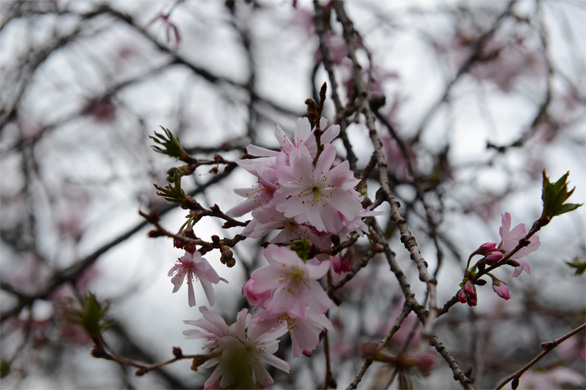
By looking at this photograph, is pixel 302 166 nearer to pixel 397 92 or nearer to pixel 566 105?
pixel 397 92

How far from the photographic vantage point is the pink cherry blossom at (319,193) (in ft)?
3.49

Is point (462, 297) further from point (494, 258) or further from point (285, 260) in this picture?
point (285, 260)

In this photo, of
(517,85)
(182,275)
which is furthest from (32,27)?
(517,85)

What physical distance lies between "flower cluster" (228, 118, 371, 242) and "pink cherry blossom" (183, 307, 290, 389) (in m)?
0.23

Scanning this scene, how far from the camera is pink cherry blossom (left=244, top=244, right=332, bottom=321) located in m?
0.99

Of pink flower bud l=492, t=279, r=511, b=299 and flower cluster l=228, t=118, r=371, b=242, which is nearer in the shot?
flower cluster l=228, t=118, r=371, b=242

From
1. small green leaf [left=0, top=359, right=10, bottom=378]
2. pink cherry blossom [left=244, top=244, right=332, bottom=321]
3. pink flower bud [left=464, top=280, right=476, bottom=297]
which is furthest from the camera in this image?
small green leaf [left=0, top=359, right=10, bottom=378]

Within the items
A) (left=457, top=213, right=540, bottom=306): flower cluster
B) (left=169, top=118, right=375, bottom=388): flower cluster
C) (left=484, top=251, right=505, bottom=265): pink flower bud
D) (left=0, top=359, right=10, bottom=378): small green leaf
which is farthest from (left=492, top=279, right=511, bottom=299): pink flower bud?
(left=0, top=359, right=10, bottom=378): small green leaf

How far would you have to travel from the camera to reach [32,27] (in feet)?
11.1

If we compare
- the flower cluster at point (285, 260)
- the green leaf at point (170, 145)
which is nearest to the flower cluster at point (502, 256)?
the flower cluster at point (285, 260)

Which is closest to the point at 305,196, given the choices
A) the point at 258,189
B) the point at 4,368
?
the point at 258,189

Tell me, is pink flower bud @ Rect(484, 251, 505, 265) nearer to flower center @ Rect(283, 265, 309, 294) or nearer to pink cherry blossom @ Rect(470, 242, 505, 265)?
pink cherry blossom @ Rect(470, 242, 505, 265)

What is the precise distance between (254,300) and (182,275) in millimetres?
227

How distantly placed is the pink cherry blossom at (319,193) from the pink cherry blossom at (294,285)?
0.32ft
